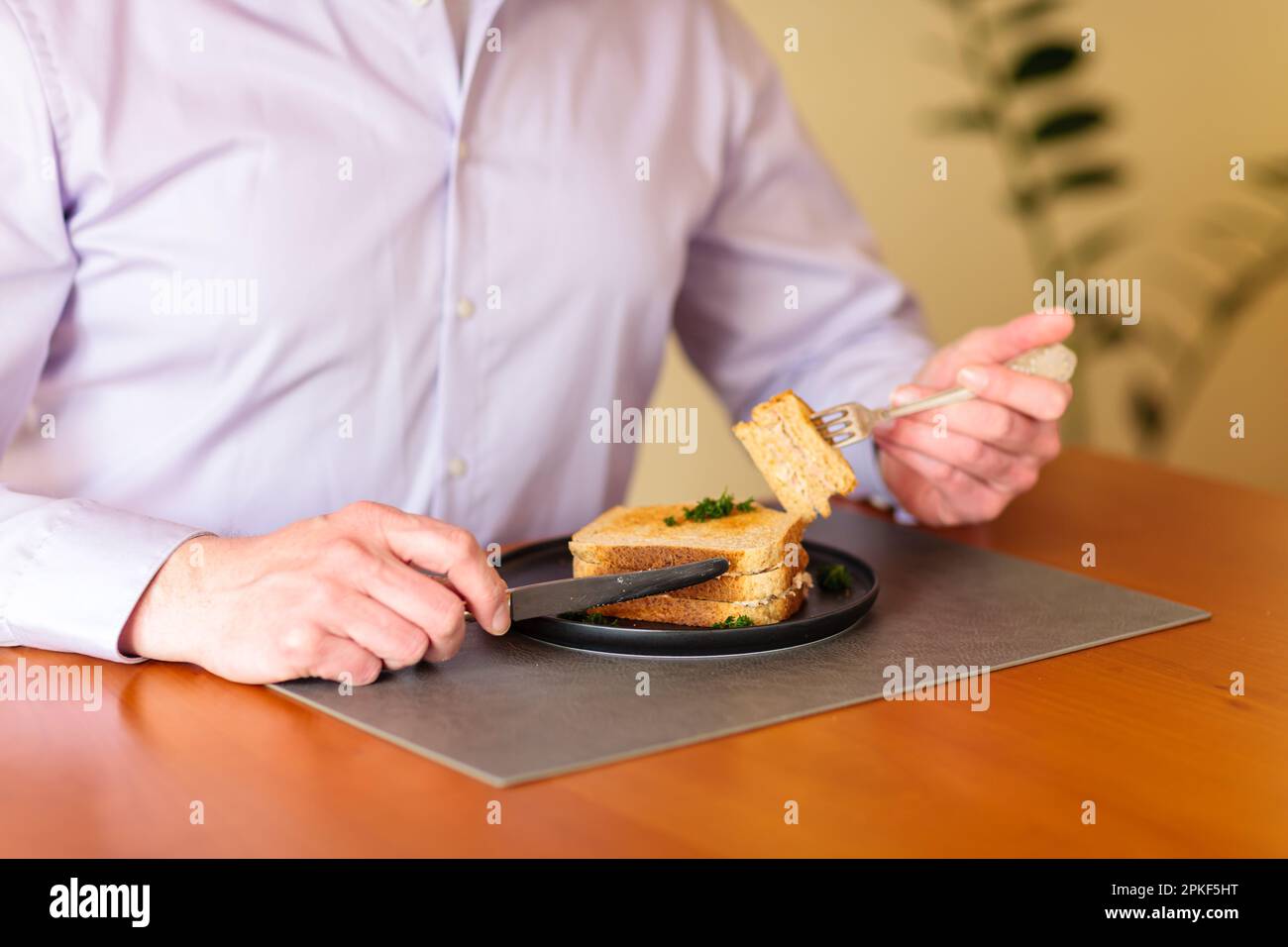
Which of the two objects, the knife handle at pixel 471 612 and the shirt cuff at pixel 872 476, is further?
the shirt cuff at pixel 872 476

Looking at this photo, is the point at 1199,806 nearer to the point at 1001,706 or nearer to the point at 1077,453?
the point at 1001,706

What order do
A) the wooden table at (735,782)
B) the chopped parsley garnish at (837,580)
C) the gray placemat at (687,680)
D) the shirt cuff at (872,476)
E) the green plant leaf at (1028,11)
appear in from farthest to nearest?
the green plant leaf at (1028,11) < the shirt cuff at (872,476) < the chopped parsley garnish at (837,580) < the gray placemat at (687,680) < the wooden table at (735,782)

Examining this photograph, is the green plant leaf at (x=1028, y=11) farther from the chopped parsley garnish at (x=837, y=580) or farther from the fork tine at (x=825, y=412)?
the chopped parsley garnish at (x=837, y=580)

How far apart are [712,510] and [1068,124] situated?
7.56ft

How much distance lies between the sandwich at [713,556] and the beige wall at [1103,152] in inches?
77.3

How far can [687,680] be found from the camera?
101cm

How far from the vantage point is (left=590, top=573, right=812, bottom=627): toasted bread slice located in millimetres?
1105

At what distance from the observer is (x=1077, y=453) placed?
6.45 feet

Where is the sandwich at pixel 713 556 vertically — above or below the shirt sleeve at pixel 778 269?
below

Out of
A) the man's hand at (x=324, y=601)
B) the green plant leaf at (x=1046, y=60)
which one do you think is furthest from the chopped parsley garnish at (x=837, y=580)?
the green plant leaf at (x=1046, y=60)

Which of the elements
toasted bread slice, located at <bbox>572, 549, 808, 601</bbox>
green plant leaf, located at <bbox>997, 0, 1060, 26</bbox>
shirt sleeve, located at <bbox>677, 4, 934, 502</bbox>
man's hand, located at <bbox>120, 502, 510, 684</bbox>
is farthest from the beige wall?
man's hand, located at <bbox>120, 502, 510, 684</bbox>

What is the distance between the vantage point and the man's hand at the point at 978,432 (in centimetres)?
134

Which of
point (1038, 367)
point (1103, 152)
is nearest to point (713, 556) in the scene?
point (1038, 367)
